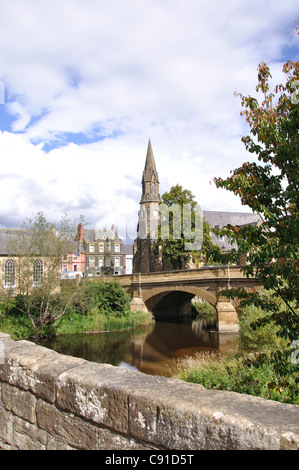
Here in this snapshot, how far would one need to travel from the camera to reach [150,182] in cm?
6244

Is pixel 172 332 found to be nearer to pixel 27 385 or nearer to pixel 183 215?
pixel 183 215

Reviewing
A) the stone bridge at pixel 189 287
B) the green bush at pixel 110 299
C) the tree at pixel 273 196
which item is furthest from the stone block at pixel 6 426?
the green bush at pixel 110 299

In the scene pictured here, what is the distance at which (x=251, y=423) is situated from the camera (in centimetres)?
222

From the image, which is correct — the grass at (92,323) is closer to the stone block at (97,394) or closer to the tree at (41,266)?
the tree at (41,266)

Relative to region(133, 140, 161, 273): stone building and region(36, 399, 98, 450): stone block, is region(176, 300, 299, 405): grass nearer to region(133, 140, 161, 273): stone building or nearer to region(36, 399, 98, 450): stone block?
region(36, 399, 98, 450): stone block

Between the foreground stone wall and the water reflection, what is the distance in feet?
47.7

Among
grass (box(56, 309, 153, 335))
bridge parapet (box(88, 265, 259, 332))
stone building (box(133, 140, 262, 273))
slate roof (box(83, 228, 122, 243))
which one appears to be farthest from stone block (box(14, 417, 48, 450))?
slate roof (box(83, 228, 122, 243))

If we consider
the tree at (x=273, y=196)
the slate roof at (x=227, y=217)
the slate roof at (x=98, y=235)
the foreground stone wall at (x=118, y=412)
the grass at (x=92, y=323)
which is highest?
the slate roof at (x=227, y=217)

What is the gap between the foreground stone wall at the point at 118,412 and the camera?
7.48 ft

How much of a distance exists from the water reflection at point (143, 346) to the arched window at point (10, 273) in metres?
5.62

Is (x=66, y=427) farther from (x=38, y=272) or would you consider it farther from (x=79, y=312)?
(x=79, y=312)

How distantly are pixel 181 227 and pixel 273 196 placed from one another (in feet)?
116

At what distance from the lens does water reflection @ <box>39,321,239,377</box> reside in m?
19.9

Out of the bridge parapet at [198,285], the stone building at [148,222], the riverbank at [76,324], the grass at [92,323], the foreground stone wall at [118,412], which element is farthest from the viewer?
the stone building at [148,222]
